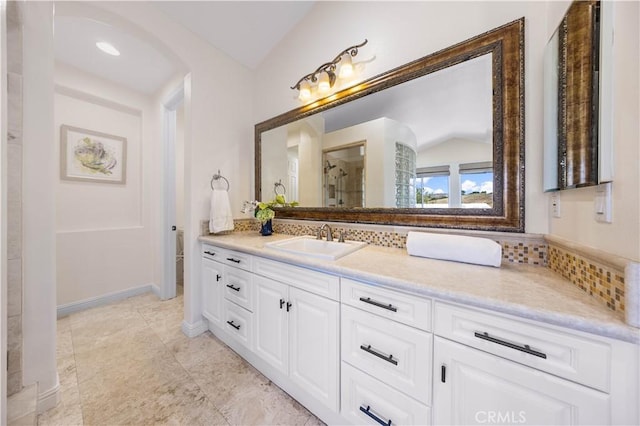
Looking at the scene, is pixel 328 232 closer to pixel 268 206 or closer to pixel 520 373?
pixel 268 206

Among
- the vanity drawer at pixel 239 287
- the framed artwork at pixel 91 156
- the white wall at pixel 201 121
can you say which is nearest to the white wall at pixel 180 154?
the framed artwork at pixel 91 156

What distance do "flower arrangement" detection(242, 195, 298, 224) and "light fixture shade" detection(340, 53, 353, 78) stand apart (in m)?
1.13

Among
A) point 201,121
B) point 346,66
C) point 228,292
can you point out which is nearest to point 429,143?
point 346,66

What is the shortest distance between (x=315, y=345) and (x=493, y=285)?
2.83 feet

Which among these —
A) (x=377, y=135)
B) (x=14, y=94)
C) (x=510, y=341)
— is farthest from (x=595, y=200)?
(x=14, y=94)

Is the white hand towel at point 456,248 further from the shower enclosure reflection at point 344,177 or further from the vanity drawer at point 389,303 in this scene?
the shower enclosure reflection at point 344,177

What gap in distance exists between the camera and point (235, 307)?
166 cm

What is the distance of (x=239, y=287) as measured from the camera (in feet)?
5.32

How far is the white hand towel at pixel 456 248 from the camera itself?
1.05m

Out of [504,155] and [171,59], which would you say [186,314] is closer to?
[171,59]

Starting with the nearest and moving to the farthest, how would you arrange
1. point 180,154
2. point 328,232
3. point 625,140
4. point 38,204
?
point 625,140, point 38,204, point 328,232, point 180,154

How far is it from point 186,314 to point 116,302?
134 centimetres

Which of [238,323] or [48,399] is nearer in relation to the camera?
[48,399]

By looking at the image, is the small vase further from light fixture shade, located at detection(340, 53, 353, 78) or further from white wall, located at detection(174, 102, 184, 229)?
white wall, located at detection(174, 102, 184, 229)
